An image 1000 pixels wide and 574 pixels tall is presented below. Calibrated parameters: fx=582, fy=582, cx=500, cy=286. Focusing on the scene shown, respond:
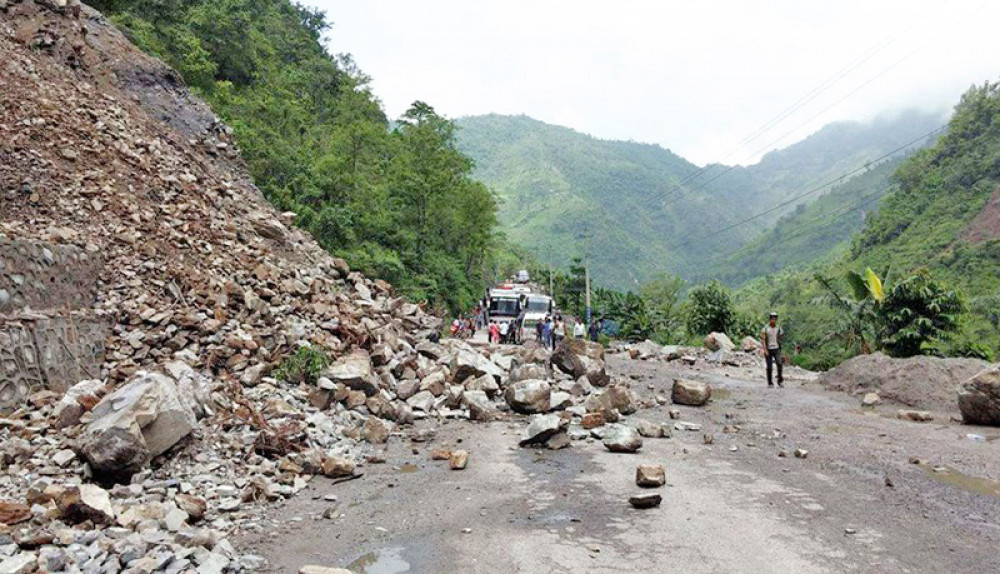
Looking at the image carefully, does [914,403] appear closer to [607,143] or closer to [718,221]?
[718,221]

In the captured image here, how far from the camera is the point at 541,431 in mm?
9039

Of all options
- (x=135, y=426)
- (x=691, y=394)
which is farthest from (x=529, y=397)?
(x=135, y=426)

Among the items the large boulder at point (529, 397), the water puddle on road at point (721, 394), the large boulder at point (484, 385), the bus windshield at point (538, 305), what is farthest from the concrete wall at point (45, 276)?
the bus windshield at point (538, 305)

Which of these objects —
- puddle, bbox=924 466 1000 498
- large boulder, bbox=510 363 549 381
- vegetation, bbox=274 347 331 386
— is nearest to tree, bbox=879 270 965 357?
puddle, bbox=924 466 1000 498

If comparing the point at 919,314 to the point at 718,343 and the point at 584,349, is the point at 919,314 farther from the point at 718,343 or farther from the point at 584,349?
the point at 584,349

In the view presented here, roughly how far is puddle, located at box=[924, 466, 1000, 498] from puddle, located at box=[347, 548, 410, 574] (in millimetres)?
6372

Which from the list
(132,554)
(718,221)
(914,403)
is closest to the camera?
(132,554)

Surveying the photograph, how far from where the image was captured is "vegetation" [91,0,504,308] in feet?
69.5

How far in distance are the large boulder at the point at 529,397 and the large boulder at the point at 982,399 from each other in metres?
7.22

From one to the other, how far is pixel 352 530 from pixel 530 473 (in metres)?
2.66

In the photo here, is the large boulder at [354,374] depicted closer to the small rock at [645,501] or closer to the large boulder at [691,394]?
the small rock at [645,501]

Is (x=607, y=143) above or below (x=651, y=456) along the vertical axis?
above

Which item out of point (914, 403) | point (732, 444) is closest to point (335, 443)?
point (732, 444)

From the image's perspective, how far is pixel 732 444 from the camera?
9.15 meters
